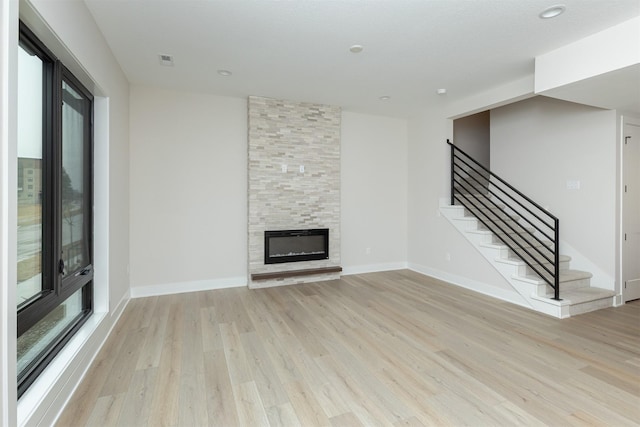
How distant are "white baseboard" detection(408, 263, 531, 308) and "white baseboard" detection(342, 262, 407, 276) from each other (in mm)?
228

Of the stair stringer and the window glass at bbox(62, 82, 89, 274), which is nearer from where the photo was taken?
the window glass at bbox(62, 82, 89, 274)

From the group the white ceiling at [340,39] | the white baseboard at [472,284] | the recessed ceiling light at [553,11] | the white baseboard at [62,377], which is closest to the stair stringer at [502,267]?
the white baseboard at [472,284]

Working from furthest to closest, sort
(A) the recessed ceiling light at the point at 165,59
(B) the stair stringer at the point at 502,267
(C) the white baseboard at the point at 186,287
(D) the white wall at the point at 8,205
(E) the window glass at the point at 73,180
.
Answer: (C) the white baseboard at the point at 186,287
(B) the stair stringer at the point at 502,267
(A) the recessed ceiling light at the point at 165,59
(E) the window glass at the point at 73,180
(D) the white wall at the point at 8,205

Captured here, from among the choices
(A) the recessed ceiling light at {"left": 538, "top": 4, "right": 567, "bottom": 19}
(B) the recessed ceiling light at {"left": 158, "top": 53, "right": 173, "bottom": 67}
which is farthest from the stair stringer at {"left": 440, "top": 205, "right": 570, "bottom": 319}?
(B) the recessed ceiling light at {"left": 158, "top": 53, "right": 173, "bottom": 67}

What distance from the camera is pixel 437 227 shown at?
552 centimetres

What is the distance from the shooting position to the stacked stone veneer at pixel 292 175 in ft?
16.0

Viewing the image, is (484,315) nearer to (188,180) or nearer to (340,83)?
(340,83)

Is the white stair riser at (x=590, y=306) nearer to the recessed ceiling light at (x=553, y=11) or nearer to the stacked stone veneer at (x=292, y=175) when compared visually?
the recessed ceiling light at (x=553, y=11)

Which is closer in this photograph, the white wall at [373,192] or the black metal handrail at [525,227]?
the black metal handrail at [525,227]

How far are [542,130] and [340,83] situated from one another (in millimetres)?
3244

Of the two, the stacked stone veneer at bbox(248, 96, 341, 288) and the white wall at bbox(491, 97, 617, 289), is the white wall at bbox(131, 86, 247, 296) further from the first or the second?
the white wall at bbox(491, 97, 617, 289)

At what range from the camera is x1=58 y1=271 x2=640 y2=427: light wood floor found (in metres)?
1.96

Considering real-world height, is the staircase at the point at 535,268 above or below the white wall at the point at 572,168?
below

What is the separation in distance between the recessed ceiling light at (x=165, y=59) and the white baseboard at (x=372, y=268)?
13.2 feet
